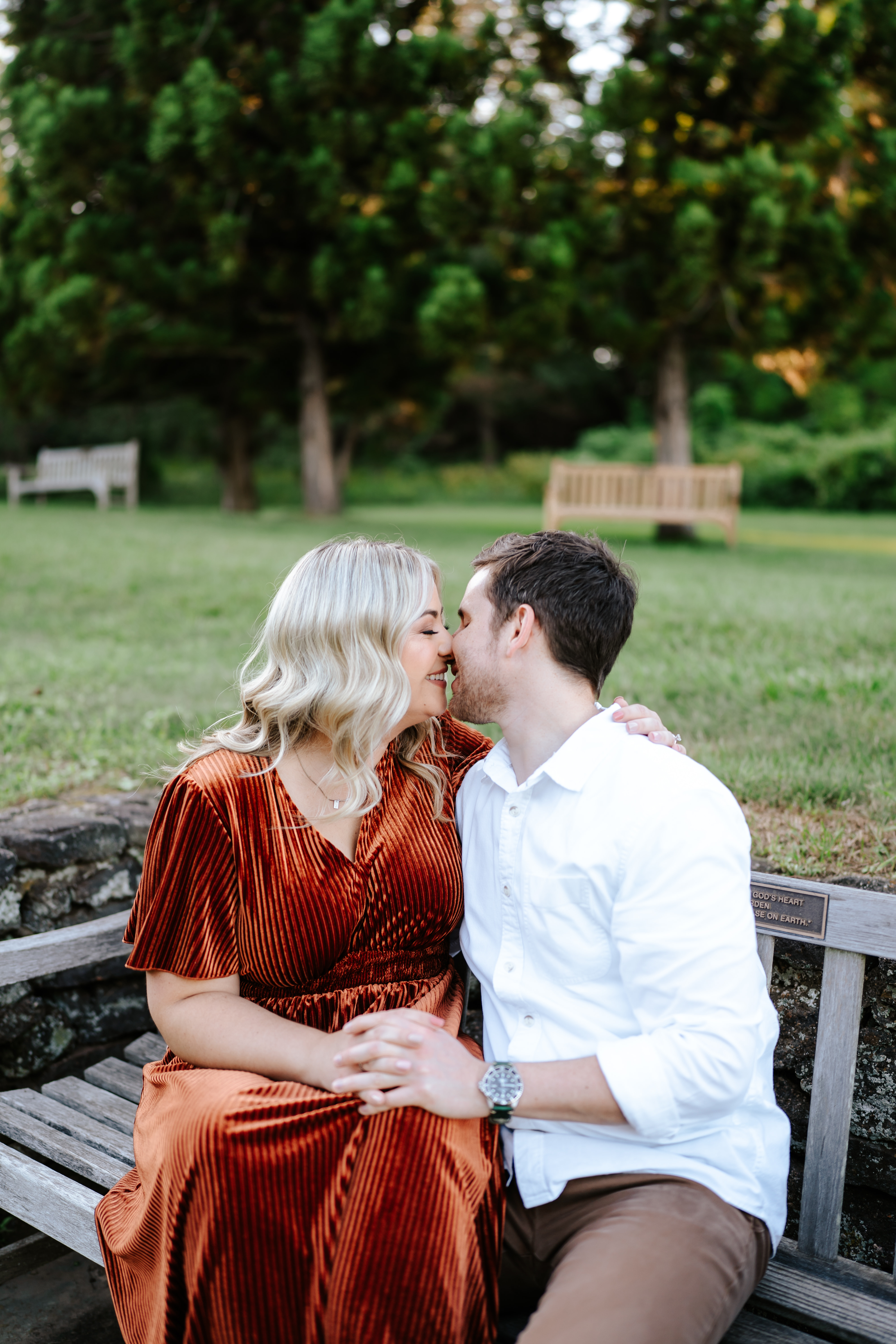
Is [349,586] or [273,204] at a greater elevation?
[273,204]

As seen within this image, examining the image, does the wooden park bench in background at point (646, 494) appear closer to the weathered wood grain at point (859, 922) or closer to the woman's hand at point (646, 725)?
the woman's hand at point (646, 725)

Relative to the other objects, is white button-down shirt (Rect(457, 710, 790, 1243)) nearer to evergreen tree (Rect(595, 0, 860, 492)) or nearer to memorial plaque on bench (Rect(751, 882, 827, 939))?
memorial plaque on bench (Rect(751, 882, 827, 939))

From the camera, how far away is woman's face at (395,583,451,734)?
239 centimetres

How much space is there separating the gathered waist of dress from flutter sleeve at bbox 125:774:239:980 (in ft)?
0.33

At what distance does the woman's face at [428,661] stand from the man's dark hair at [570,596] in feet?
0.48

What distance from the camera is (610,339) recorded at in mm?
15789

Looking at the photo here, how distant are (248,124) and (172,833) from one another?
16.5 m

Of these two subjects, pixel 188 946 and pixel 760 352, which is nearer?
pixel 188 946

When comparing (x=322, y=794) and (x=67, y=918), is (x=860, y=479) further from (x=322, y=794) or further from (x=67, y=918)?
(x=322, y=794)

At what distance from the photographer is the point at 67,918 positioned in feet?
10.8

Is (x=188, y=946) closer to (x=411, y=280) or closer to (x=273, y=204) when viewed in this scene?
(x=411, y=280)

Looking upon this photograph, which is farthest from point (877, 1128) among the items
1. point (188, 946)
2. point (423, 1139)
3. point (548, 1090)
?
point (188, 946)

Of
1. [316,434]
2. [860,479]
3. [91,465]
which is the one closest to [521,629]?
[316,434]

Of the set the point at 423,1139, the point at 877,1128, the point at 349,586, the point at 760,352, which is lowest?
the point at 877,1128
